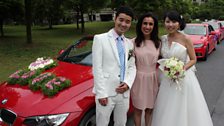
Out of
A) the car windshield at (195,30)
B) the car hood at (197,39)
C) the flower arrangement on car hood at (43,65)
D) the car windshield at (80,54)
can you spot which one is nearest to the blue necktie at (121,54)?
the car windshield at (80,54)

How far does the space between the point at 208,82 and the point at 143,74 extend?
447 centimetres

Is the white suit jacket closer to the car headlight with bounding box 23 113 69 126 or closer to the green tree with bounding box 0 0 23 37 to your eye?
the car headlight with bounding box 23 113 69 126

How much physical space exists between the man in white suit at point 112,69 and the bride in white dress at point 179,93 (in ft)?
2.34

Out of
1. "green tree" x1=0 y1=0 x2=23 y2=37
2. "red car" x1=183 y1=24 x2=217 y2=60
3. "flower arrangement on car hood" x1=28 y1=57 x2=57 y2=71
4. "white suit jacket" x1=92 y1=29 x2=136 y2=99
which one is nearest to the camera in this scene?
"white suit jacket" x1=92 y1=29 x2=136 y2=99

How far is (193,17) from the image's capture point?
5834 cm

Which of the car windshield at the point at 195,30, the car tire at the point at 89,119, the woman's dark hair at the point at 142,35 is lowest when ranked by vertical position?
the car tire at the point at 89,119

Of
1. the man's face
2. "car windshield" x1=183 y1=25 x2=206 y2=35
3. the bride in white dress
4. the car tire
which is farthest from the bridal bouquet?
"car windshield" x1=183 y1=25 x2=206 y2=35

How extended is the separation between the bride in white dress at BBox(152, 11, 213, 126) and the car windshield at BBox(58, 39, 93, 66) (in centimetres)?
135

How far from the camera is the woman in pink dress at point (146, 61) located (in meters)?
3.41

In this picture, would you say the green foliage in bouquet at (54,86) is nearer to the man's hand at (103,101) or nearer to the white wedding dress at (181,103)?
the man's hand at (103,101)

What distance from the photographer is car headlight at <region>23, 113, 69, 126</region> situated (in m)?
3.03

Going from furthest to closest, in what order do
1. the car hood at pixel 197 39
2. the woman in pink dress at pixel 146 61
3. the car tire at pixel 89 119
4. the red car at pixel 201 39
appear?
1. the car hood at pixel 197 39
2. the red car at pixel 201 39
3. the woman in pink dress at pixel 146 61
4. the car tire at pixel 89 119

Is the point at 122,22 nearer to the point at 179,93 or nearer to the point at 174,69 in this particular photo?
the point at 174,69

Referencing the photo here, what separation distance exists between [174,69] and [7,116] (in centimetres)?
220
